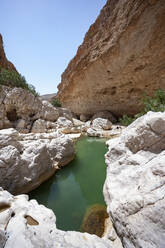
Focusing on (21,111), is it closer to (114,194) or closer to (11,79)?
(11,79)

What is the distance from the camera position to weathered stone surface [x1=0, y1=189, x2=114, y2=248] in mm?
940

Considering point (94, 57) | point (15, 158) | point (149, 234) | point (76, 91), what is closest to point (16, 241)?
point (149, 234)

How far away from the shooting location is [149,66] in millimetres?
6527

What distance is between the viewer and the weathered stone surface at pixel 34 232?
94cm

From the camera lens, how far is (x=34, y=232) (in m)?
1.02

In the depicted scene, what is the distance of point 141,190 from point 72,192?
1967 millimetres

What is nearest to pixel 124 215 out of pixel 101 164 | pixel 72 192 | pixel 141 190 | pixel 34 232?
pixel 141 190

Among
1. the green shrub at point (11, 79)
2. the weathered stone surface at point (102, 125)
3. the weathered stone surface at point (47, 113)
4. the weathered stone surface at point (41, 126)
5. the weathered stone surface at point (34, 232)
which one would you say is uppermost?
the green shrub at point (11, 79)

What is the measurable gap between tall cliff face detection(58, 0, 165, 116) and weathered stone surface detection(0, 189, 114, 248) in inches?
337

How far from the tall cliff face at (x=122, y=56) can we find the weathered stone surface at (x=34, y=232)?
8561mm

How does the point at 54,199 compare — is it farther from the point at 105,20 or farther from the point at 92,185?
the point at 105,20

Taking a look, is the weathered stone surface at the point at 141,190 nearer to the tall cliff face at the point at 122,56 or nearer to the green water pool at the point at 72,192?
the green water pool at the point at 72,192

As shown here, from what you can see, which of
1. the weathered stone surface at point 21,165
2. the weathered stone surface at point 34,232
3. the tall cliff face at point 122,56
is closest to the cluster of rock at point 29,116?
the tall cliff face at point 122,56

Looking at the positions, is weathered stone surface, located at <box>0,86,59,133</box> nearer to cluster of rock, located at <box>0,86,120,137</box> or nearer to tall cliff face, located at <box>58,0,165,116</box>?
cluster of rock, located at <box>0,86,120,137</box>
